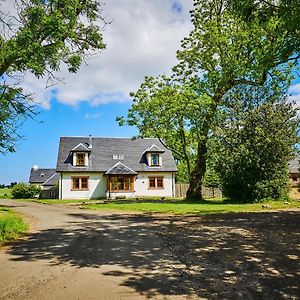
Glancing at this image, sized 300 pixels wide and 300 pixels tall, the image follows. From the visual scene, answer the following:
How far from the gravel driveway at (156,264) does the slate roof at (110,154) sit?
3004cm

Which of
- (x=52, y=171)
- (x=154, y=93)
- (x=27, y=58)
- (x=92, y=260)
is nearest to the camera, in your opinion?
(x=92, y=260)

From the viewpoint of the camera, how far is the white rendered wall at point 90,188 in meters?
41.2

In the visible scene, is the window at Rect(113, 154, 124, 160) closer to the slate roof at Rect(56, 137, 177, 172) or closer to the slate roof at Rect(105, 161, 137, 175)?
the slate roof at Rect(56, 137, 177, 172)

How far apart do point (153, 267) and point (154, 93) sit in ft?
79.2

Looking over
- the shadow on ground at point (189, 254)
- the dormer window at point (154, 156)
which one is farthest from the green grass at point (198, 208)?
the dormer window at point (154, 156)

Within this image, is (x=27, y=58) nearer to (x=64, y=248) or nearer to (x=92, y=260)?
(x=64, y=248)

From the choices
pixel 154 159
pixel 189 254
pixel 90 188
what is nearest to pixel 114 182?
pixel 90 188

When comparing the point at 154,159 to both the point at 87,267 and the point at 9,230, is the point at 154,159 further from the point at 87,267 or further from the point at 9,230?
the point at 87,267

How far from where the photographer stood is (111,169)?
42125 mm

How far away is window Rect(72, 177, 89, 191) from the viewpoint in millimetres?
41531

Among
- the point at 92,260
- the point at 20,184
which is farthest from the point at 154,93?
the point at 20,184

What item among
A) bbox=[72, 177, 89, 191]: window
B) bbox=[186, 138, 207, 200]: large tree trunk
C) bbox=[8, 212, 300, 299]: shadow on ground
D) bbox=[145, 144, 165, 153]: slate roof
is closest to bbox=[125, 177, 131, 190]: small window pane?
bbox=[145, 144, 165, 153]: slate roof

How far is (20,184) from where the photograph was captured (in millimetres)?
49094

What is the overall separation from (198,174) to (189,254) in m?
23.1
